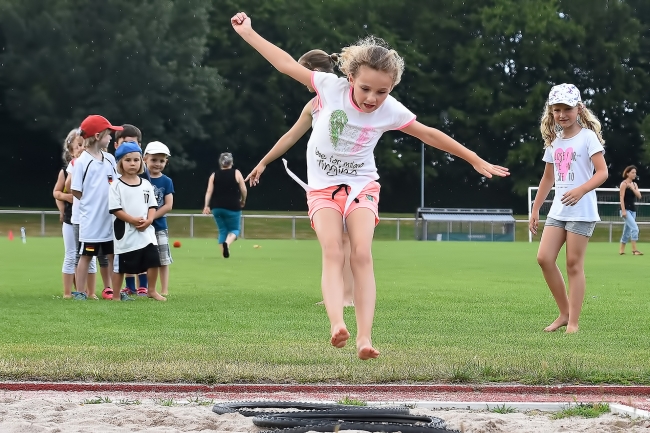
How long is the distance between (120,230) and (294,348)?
15.4 ft

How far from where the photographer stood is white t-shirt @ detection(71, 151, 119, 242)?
502 inches

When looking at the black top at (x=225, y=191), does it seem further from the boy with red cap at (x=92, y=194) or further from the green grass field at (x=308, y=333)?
the boy with red cap at (x=92, y=194)

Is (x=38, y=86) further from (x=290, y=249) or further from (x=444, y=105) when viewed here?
(x=290, y=249)

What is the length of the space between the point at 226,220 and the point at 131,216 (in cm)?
971

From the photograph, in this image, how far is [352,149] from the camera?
6.98 meters

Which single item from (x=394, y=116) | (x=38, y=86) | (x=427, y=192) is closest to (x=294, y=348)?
(x=394, y=116)

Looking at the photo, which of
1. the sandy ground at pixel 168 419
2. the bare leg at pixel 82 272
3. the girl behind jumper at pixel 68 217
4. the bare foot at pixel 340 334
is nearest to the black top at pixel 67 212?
the girl behind jumper at pixel 68 217

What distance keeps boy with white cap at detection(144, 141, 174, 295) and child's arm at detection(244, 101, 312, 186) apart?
3.85 meters

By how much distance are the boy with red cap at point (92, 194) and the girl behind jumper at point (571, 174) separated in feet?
16.7

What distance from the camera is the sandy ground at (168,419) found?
223 inches

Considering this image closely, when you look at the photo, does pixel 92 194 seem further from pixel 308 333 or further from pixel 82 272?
pixel 308 333

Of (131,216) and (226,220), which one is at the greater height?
(131,216)

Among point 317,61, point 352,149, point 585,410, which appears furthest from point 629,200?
point 585,410

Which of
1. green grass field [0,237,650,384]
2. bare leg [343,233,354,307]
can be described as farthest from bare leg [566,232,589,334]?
bare leg [343,233,354,307]
